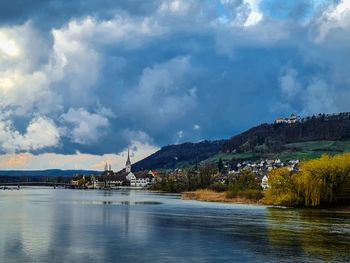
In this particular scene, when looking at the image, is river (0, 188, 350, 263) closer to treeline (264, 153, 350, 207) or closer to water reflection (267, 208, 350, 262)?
water reflection (267, 208, 350, 262)

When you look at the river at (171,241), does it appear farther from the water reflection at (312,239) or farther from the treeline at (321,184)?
the treeline at (321,184)

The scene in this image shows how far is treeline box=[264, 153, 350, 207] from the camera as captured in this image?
107m

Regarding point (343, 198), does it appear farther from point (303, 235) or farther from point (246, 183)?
point (303, 235)

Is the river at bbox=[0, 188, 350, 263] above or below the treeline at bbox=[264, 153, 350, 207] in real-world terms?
below

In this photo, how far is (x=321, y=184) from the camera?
10662 centimetres

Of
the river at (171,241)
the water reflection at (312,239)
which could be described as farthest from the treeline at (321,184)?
the river at (171,241)

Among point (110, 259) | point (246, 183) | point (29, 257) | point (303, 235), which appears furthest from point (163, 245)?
point (246, 183)

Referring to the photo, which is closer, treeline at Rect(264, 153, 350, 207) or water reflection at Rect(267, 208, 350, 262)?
water reflection at Rect(267, 208, 350, 262)

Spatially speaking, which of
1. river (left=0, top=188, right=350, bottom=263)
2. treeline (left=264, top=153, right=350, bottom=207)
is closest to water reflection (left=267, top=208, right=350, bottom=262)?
river (left=0, top=188, right=350, bottom=263)

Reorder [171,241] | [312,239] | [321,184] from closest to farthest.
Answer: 1. [171,241]
2. [312,239]
3. [321,184]

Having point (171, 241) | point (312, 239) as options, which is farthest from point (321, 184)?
point (171, 241)

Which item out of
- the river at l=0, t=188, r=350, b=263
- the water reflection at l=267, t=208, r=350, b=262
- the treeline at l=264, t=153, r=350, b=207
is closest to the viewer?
the river at l=0, t=188, r=350, b=263

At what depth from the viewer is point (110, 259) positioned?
123 ft

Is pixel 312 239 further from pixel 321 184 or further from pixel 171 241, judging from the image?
pixel 321 184
